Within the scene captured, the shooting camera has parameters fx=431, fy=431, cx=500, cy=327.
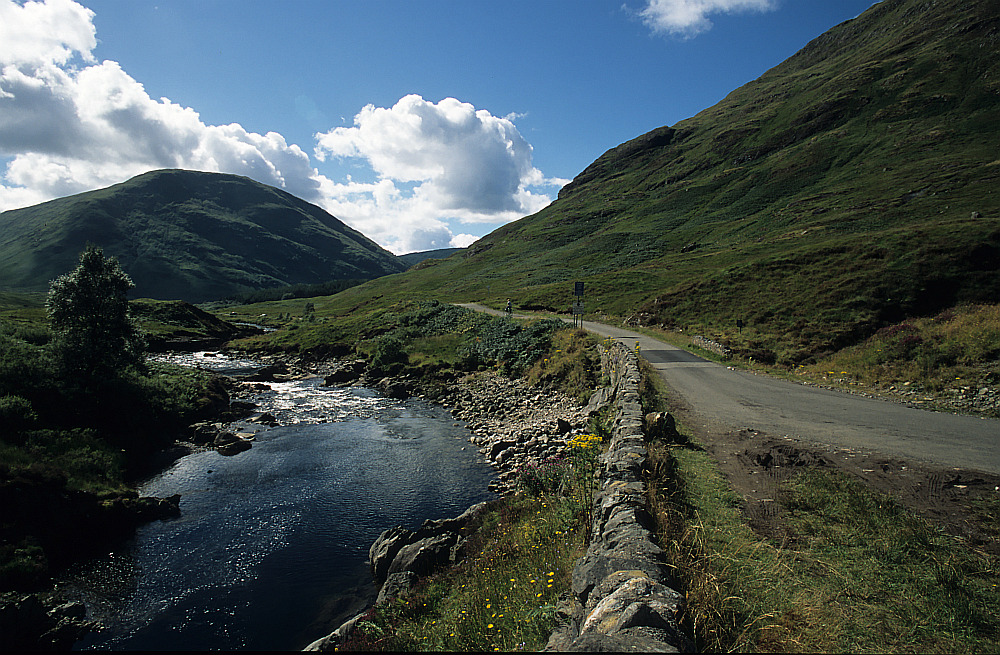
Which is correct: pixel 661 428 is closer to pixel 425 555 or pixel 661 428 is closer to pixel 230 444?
pixel 425 555

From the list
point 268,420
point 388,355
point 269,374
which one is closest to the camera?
point 268,420

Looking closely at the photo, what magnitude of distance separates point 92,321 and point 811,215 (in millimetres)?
97655

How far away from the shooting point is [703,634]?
13.5 ft

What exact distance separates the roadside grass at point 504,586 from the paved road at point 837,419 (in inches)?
226

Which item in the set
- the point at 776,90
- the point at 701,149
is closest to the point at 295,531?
the point at 701,149

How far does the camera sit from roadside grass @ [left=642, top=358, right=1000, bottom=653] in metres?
4.25

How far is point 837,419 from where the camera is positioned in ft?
42.6

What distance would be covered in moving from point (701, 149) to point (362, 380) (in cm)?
17395

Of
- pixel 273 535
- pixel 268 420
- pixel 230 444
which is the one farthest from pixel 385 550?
pixel 268 420

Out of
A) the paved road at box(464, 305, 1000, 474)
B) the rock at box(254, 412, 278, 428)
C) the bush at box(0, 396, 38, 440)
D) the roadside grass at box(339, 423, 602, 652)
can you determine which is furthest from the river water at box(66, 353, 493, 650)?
the paved road at box(464, 305, 1000, 474)

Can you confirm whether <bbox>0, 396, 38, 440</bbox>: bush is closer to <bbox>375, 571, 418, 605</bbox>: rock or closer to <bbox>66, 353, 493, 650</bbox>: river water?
<bbox>66, 353, 493, 650</bbox>: river water

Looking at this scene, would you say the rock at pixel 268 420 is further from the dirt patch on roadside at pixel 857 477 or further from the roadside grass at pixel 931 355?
the roadside grass at pixel 931 355

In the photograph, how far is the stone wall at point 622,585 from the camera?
12.4 feet

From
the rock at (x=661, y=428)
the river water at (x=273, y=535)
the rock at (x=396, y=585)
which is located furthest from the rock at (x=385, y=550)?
the rock at (x=661, y=428)
